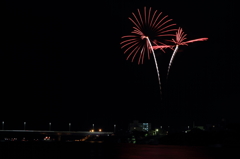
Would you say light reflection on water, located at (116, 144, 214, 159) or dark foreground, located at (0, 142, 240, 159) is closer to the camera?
dark foreground, located at (0, 142, 240, 159)

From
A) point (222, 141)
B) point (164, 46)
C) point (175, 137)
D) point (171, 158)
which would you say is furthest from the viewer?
point (175, 137)

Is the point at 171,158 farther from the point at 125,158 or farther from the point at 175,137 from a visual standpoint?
the point at 175,137

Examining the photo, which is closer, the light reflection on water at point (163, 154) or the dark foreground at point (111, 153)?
the dark foreground at point (111, 153)

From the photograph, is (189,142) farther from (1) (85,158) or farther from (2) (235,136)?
(1) (85,158)

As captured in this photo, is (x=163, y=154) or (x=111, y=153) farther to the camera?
(x=111, y=153)

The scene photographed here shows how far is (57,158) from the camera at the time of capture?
58.1 metres

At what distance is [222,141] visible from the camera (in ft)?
549

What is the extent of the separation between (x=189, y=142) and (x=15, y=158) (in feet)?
425

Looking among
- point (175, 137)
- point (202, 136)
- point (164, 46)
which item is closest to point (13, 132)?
point (175, 137)

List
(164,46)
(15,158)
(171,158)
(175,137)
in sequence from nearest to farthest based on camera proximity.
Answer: (15,158) → (171,158) → (164,46) → (175,137)

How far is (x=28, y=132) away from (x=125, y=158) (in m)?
141

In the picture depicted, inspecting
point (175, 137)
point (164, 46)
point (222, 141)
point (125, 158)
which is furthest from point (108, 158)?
point (175, 137)

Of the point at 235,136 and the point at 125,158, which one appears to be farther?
the point at 235,136

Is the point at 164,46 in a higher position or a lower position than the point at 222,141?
higher
